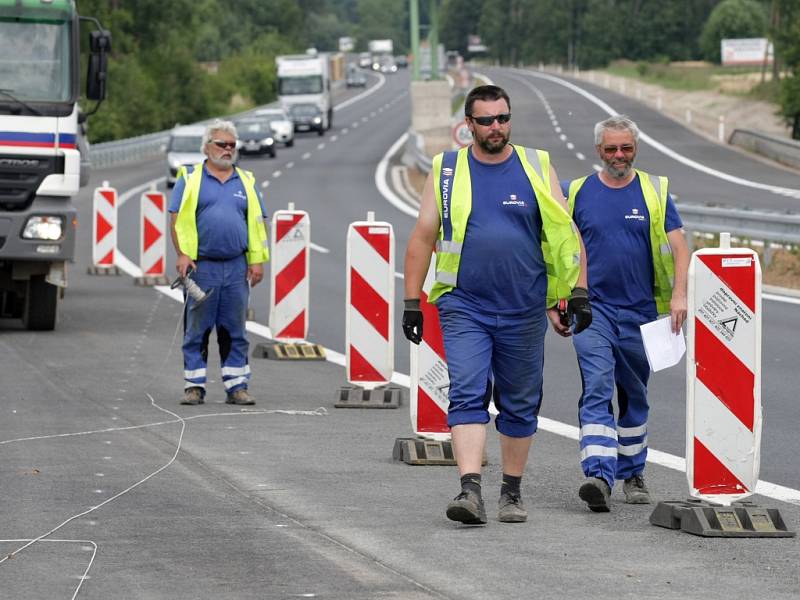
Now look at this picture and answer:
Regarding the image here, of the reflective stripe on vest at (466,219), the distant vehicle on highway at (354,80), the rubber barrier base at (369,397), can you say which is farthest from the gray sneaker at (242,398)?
the distant vehicle on highway at (354,80)

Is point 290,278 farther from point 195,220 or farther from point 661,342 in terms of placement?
point 661,342

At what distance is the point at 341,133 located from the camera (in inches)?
3361

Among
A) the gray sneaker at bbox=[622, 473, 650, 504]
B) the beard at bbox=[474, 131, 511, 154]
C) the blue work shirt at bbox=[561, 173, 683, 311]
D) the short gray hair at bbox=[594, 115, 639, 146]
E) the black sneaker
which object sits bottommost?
the gray sneaker at bbox=[622, 473, 650, 504]

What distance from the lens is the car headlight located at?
16906mm

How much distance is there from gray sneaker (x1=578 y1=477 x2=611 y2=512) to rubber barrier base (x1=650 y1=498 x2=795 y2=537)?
0.45m

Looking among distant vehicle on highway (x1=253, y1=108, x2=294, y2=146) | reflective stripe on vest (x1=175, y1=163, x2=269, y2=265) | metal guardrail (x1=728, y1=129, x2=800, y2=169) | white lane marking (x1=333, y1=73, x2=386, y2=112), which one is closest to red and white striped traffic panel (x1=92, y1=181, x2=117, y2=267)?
reflective stripe on vest (x1=175, y1=163, x2=269, y2=265)

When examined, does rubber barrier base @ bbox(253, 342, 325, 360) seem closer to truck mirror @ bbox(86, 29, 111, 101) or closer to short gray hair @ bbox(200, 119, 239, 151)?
truck mirror @ bbox(86, 29, 111, 101)

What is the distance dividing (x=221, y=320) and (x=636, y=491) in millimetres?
4536

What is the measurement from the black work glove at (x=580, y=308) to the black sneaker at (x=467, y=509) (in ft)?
2.89

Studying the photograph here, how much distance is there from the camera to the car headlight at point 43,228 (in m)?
16.9

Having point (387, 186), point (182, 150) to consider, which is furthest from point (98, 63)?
point (182, 150)

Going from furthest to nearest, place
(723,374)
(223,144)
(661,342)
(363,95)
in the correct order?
(363,95), (223,144), (661,342), (723,374)

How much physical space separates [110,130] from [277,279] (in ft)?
200

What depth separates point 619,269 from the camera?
8.66 meters
